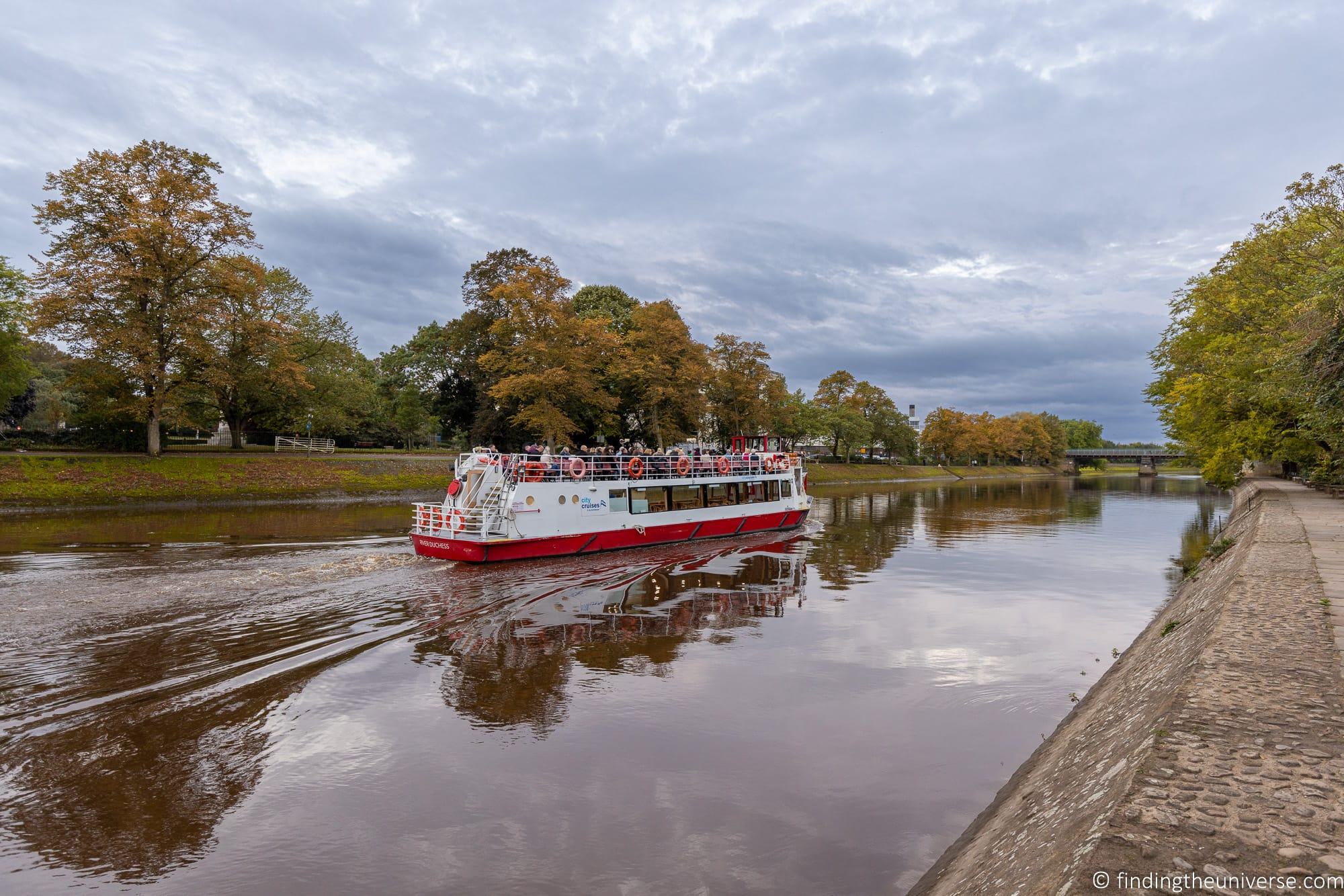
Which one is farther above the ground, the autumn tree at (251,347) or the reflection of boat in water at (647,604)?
the autumn tree at (251,347)

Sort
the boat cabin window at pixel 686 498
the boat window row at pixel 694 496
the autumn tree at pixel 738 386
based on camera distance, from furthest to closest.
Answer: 1. the autumn tree at pixel 738 386
2. the boat cabin window at pixel 686 498
3. the boat window row at pixel 694 496

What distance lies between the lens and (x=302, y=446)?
66.4m

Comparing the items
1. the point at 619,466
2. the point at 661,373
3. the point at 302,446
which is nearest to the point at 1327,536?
the point at 619,466

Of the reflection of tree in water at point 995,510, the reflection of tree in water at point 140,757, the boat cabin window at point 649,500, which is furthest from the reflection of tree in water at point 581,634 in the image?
the reflection of tree in water at point 995,510

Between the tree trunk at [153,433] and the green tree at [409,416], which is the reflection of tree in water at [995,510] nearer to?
the tree trunk at [153,433]

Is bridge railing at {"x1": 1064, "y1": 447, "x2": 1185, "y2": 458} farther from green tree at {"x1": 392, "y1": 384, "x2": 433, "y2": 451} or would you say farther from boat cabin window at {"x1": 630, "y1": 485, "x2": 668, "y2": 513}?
boat cabin window at {"x1": 630, "y1": 485, "x2": 668, "y2": 513}

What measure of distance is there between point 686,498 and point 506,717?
24.0m

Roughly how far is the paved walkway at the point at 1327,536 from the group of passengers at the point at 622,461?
23.4m

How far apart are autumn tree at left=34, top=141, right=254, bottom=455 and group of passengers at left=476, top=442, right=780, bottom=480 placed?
30.3m

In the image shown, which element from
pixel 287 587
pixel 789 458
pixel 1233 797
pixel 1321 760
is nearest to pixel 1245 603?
pixel 1321 760

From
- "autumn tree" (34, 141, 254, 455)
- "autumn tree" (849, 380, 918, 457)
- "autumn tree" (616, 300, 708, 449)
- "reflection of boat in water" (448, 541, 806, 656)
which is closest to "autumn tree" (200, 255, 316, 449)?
"autumn tree" (34, 141, 254, 455)

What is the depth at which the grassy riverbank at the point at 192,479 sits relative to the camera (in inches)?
1620

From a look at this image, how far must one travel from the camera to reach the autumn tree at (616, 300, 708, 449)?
61.2 m

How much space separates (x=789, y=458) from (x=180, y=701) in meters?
34.5
